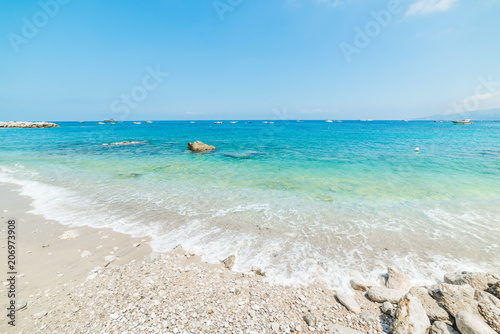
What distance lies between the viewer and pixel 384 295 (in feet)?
15.9

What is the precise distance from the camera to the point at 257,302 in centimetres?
468

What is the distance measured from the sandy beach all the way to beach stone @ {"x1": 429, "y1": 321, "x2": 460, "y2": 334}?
89 centimetres

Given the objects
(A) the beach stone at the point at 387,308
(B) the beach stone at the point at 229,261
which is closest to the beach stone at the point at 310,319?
(A) the beach stone at the point at 387,308

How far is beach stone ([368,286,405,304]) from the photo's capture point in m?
4.79

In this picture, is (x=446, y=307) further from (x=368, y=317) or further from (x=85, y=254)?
(x=85, y=254)

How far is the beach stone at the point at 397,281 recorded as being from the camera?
5286mm

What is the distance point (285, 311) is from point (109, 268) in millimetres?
5249

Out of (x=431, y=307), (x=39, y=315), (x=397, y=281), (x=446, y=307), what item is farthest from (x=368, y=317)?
(x=39, y=315)

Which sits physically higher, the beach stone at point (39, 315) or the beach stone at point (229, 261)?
the beach stone at point (39, 315)

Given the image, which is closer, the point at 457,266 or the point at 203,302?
the point at 203,302

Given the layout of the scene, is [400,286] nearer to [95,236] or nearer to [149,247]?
[149,247]

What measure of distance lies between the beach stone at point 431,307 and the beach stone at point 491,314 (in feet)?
1.85

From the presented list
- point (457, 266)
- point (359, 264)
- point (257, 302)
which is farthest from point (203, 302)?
point (457, 266)

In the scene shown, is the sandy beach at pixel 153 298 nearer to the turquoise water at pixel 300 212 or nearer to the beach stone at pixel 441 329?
the turquoise water at pixel 300 212
